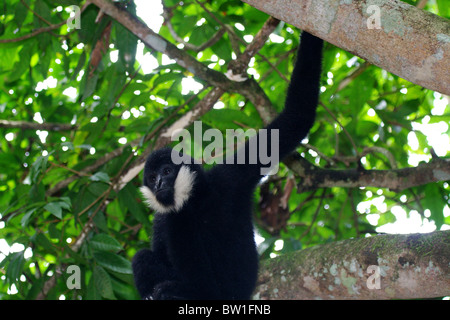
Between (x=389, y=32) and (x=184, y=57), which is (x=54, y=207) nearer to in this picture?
(x=184, y=57)

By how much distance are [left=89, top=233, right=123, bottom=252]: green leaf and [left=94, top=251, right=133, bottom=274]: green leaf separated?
0.14 feet

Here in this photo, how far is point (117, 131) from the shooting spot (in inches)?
190

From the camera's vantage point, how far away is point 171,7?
4.56 metres

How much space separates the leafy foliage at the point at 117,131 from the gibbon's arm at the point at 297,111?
0.77 metres

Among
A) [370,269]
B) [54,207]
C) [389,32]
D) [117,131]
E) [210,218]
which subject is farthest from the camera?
[117,131]

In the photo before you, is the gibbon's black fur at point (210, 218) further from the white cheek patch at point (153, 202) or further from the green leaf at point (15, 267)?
the green leaf at point (15, 267)

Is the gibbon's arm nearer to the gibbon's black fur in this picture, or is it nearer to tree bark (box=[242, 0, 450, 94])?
the gibbon's black fur

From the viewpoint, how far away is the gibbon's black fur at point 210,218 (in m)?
3.43

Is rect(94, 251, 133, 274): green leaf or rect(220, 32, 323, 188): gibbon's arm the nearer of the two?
rect(220, 32, 323, 188): gibbon's arm

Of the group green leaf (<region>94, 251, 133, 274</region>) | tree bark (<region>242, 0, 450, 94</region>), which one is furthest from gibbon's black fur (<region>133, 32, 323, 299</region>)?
tree bark (<region>242, 0, 450, 94</region>)

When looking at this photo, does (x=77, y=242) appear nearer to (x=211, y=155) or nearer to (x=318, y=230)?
(x=211, y=155)

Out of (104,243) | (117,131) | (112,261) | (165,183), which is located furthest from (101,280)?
(117,131)

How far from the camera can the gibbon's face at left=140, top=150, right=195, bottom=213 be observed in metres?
3.58

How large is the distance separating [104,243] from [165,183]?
0.66 meters
